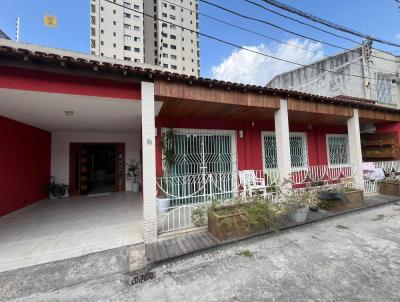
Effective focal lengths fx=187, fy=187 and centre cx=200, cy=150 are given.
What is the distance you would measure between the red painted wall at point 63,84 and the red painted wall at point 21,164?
115 inches

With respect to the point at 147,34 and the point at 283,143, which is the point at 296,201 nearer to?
the point at 283,143

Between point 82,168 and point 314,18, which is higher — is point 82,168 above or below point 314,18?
below

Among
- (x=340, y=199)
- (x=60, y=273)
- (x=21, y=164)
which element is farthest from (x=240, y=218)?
(x=21, y=164)

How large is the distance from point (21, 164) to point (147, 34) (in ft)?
165

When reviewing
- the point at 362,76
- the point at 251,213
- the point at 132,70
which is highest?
the point at 362,76

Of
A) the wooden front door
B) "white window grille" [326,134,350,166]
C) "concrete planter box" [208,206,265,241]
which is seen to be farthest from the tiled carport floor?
"white window grille" [326,134,350,166]

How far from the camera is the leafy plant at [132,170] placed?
9015mm

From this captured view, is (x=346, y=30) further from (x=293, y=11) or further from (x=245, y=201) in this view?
(x=245, y=201)

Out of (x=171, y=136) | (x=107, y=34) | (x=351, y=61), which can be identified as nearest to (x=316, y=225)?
(x=171, y=136)

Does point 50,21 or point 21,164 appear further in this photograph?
point 50,21

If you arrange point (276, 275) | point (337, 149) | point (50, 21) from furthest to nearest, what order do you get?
point (337, 149) < point (50, 21) < point (276, 275)

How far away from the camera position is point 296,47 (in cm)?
673

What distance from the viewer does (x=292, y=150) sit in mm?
8039

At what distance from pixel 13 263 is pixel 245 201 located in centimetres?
426
